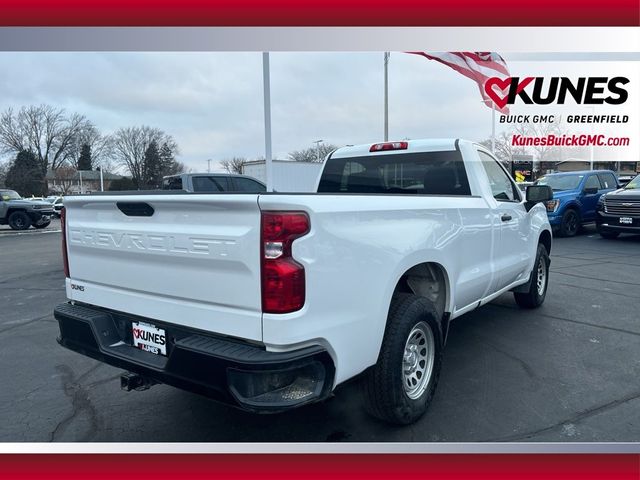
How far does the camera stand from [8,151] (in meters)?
60.6

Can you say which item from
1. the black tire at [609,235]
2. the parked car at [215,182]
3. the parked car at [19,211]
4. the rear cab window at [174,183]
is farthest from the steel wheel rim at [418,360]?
the parked car at [19,211]

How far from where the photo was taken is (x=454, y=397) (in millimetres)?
3418

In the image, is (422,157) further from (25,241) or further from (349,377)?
(25,241)

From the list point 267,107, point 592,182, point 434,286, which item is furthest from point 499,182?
point 592,182

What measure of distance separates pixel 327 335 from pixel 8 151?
7201cm

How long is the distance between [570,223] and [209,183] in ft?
33.4

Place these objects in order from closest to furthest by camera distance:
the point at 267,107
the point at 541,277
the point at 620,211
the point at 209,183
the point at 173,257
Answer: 1. the point at 173,257
2. the point at 541,277
3. the point at 267,107
4. the point at 209,183
5. the point at 620,211

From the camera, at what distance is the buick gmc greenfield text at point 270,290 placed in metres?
2.17

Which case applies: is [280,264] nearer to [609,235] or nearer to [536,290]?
[536,290]

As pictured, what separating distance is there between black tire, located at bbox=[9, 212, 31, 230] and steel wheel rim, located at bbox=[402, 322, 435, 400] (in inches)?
875

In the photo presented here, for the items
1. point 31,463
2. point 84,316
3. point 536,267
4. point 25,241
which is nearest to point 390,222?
point 84,316

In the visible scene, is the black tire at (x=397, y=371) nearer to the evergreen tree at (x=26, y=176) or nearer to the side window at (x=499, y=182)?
the side window at (x=499, y=182)

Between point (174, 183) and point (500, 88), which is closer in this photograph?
point (500, 88)

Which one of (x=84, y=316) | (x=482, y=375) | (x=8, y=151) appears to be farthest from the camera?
(x=8, y=151)
